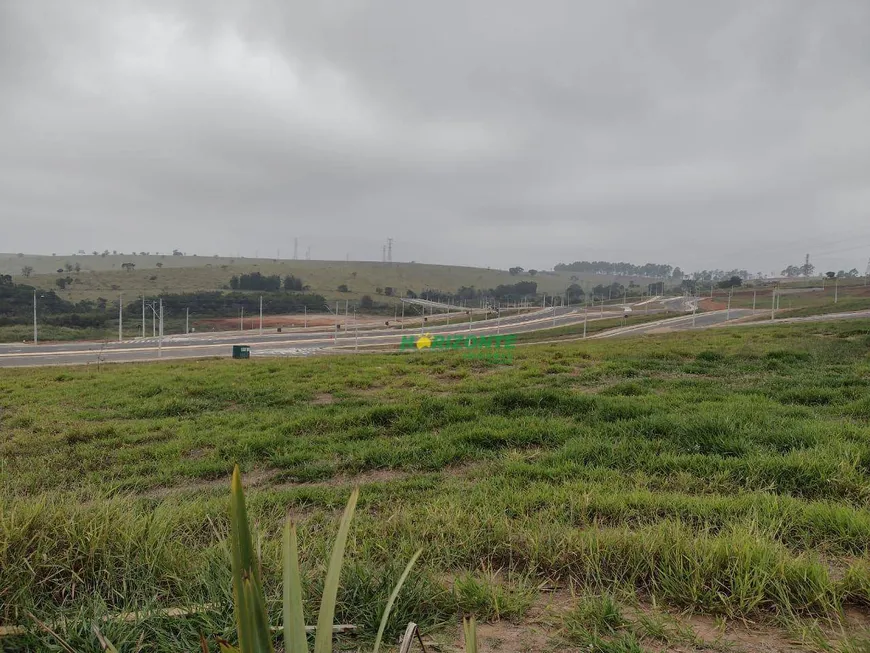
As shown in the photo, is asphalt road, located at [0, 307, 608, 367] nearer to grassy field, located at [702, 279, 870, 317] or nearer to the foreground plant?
the foreground plant

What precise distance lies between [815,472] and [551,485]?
215cm

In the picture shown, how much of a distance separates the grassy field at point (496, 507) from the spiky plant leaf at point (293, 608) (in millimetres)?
1094

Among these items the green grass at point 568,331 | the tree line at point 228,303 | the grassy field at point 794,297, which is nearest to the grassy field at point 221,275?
the tree line at point 228,303

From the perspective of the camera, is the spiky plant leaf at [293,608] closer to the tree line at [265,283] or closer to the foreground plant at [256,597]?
the foreground plant at [256,597]

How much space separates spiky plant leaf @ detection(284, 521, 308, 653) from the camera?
1.03 m

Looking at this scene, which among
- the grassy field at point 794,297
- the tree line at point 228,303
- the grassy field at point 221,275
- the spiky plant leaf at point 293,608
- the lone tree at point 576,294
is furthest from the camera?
the lone tree at point 576,294

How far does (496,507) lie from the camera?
11.6ft

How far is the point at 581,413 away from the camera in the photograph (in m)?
6.51

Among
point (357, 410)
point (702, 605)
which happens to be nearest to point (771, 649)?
point (702, 605)

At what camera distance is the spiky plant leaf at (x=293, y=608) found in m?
1.03

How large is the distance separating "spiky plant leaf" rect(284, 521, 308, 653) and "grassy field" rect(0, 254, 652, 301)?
110 metres

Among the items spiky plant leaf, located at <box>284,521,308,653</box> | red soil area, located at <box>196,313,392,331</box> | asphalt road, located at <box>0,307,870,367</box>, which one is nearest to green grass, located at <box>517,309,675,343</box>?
asphalt road, located at <box>0,307,870,367</box>

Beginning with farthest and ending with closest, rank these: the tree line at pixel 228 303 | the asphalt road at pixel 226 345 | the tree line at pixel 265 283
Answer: the tree line at pixel 265 283, the tree line at pixel 228 303, the asphalt road at pixel 226 345

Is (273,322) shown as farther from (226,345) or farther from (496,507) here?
(496,507)
